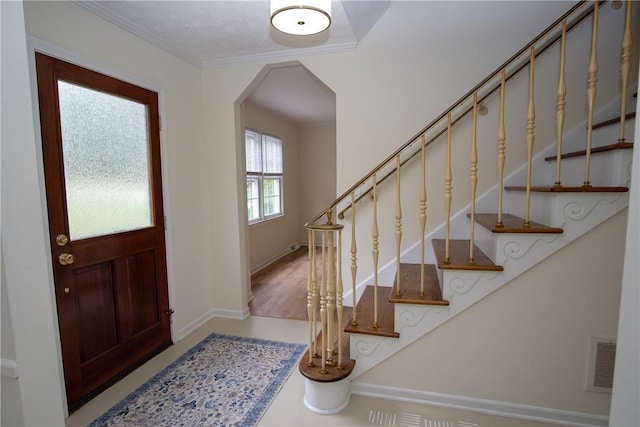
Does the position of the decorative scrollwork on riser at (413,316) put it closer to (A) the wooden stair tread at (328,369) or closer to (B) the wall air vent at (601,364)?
(A) the wooden stair tread at (328,369)

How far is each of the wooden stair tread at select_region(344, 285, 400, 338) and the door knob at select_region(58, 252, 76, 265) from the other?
5.70 ft

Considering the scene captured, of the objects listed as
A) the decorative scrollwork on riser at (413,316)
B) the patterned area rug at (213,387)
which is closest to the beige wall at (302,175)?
the patterned area rug at (213,387)

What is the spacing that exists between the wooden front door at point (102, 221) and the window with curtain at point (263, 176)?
7.31ft

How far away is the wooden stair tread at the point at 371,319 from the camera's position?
1928mm

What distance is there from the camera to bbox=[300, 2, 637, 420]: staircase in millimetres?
1646

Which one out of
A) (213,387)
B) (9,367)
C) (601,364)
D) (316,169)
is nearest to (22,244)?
(9,367)

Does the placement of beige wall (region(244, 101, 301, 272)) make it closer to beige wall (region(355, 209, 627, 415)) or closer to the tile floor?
the tile floor

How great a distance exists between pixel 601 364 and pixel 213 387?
7.65 feet

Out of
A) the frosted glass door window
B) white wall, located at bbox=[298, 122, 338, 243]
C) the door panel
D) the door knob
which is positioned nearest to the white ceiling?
the frosted glass door window

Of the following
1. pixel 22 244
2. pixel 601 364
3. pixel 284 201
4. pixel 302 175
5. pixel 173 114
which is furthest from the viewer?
pixel 302 175

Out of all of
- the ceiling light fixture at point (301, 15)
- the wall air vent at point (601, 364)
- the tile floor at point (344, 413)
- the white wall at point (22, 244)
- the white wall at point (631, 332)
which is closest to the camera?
the white wall at point (631, 332)

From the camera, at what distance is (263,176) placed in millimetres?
5355

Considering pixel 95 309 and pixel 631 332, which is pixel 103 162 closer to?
pixel 95 309

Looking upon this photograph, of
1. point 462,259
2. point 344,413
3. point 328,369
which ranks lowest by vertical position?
point 344,413
